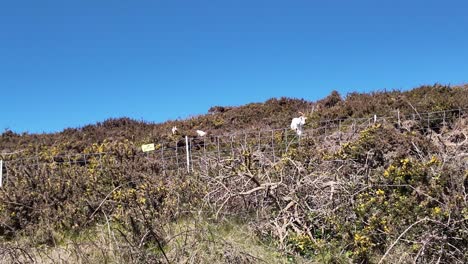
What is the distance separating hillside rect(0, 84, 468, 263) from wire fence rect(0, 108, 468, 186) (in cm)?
9

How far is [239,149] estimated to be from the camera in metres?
6.09

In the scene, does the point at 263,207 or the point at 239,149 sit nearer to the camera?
the point at 263,207

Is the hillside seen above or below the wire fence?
below

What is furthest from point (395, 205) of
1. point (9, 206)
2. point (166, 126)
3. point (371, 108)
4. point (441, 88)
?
point (166, 126)

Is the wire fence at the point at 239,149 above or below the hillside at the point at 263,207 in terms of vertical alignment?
above

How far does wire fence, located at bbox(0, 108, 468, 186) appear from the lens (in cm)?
645

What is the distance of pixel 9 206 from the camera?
641cm

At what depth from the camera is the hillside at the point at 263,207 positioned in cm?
406

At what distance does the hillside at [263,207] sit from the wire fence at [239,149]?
9 cm

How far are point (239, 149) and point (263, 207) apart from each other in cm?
120

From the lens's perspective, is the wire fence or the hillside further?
the wire fence

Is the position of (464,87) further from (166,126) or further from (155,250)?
(155,250)

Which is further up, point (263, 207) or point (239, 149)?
point (239, 149)

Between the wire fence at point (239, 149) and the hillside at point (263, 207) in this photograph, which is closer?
the hillside at point (263, 207)
